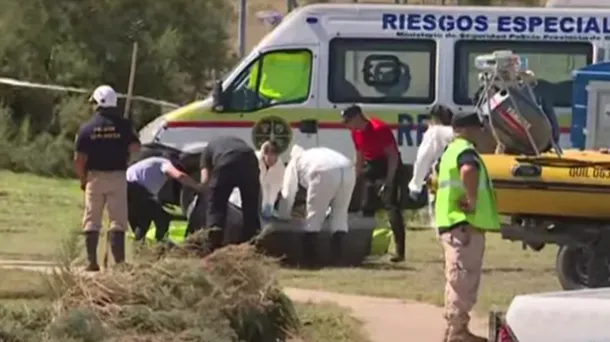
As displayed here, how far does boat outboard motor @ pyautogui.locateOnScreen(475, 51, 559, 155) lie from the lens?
14.3 metres

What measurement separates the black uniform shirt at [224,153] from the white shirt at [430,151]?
246 cm

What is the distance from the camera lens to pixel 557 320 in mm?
5988

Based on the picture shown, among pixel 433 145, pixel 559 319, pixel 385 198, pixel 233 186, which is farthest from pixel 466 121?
pixel 433 145

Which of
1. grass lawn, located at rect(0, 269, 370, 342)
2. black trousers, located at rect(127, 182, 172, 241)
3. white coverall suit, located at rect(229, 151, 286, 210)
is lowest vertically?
grass lawn, located at rect(0, 269, 370, 342)

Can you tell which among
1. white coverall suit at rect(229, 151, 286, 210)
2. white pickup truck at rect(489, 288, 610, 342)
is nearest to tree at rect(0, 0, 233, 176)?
white coverall suit at rect(229, 151, 286, 210)

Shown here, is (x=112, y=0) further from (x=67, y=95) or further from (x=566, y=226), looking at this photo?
(x=566, y=226)

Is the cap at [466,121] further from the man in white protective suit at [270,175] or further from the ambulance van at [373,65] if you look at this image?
the ambulance van at [373,65]

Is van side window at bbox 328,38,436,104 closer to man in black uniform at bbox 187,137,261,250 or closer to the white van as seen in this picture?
the white van

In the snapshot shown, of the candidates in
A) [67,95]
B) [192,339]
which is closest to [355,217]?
[192,339]

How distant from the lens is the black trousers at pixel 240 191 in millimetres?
14545

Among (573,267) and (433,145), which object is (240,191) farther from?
(573,267)

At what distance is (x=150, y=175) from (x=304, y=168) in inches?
57.1

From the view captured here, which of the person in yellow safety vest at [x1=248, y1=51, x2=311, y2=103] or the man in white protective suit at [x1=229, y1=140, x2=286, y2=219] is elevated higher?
the person in yellow safety vest at [x1=248, y1=51, x2=311, y2=103]

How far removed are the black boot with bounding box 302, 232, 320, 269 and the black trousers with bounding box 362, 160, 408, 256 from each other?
985 millimetres
